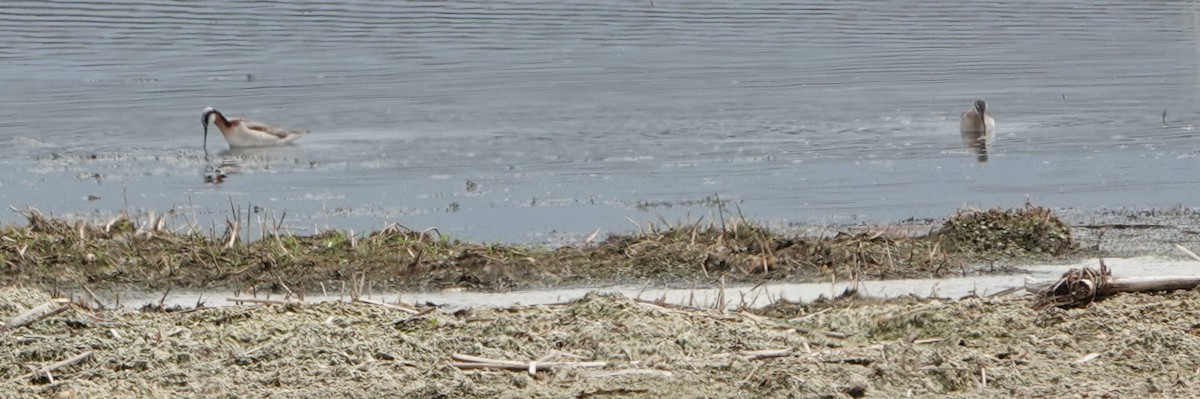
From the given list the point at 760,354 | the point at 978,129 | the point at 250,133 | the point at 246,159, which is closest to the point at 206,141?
the point at 250,133

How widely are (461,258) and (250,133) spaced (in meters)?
7.70

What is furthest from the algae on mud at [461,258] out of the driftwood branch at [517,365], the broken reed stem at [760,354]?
the driftwood branch at [517,365]

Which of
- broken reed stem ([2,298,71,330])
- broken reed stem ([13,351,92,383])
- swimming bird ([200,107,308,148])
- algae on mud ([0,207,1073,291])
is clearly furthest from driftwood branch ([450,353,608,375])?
swimming bird ([200,107,308,148])

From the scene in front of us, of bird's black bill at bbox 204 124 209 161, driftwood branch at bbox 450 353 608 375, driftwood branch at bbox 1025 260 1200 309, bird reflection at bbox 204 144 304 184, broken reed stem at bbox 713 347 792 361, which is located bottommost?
driftwood branch at bbox 450 353 608 375

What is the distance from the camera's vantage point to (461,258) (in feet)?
28.5

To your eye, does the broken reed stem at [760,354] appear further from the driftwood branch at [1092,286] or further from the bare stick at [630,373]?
the driftwood branch at [1092,286]

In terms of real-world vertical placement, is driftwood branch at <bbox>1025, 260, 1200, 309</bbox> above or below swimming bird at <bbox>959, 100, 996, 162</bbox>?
below

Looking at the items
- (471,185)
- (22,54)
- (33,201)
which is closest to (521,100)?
(471,185)

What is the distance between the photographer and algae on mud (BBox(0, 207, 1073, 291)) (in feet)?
27.8

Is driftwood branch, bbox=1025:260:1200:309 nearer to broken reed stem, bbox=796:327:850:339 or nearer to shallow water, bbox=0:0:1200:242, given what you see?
broken reed stem, bbox=796:327:850:339

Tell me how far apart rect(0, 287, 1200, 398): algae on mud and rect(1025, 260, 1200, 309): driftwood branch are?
61mm

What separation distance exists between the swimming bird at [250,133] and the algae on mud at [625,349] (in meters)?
9.21

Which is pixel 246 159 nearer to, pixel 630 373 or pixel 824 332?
pixel 824 332

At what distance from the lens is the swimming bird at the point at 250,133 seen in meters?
15.9
